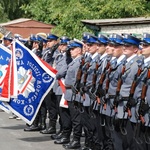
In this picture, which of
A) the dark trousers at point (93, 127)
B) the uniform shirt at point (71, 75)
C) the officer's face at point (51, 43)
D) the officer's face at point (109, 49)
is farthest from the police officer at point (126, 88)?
the officer's face at point (51, 43)

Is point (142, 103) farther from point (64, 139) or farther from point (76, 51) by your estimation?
point (64, 139)

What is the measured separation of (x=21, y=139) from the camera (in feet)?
32.1

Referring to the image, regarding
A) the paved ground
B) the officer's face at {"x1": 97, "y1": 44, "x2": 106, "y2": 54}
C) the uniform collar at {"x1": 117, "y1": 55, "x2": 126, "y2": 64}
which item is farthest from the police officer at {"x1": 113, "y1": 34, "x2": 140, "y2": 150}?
the paved ground

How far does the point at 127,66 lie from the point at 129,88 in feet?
1.02

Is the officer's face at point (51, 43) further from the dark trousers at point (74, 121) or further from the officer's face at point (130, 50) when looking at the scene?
the officer's face at point (130, 50)

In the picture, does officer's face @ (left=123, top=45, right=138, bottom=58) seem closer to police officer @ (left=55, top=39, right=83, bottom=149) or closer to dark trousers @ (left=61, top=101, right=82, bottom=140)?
police officer @ (left=55, top=39, right=83, bottom=149)

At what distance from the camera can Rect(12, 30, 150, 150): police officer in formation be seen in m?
6.59

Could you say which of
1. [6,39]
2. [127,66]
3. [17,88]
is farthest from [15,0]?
[127,66]

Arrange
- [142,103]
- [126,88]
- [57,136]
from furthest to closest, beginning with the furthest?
[57,136]
[126,88]
[142,103]

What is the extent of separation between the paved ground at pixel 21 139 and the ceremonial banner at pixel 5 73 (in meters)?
0.70

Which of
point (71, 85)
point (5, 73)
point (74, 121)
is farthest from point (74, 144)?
point (5, 73)

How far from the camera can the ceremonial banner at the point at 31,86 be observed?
9.83m

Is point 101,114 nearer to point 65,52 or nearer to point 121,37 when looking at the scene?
point 121,37

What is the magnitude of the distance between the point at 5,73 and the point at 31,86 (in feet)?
3.48
